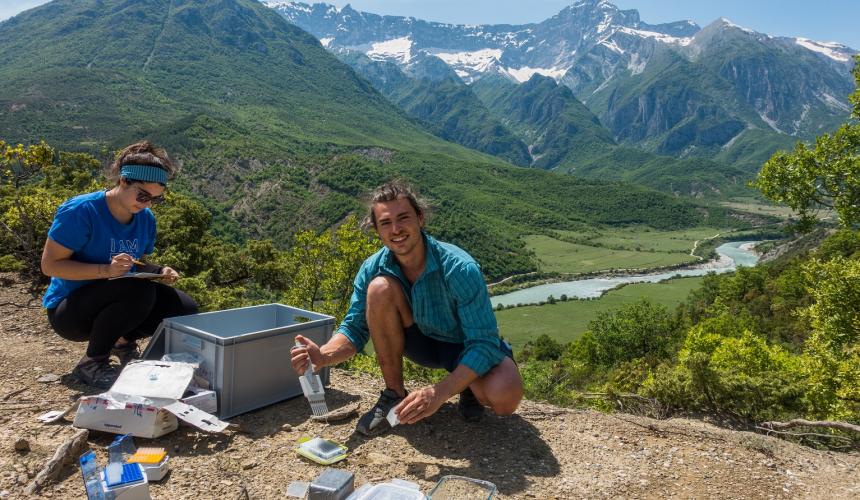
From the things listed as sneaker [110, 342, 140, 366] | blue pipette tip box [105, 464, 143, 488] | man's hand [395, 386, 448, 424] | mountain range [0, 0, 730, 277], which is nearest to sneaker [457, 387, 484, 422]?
man's hand [395, 386, 448, 424]

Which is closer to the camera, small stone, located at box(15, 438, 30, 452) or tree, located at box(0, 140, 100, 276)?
small stone, located at box(15, 438, 30, 452)

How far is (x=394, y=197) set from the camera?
297 cm

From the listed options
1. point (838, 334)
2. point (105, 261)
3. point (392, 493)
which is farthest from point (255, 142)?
point (392, 493)

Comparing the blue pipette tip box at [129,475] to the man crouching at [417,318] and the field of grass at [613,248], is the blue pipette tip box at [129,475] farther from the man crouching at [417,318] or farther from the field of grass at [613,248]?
the field of grass at [613,248]

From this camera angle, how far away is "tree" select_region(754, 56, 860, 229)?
307 inches

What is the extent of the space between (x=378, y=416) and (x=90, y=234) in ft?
7.31

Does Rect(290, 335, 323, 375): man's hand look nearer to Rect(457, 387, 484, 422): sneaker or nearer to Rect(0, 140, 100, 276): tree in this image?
Rect(457, 387, 484, 422): sneaker

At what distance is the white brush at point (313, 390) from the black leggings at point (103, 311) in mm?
1431

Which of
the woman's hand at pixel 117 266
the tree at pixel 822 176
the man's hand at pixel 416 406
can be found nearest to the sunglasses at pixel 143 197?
the woman's hand at pixel 117 266

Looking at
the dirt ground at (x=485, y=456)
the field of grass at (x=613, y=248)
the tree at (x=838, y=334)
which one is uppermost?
the dirt ground at (x=485, y=456)

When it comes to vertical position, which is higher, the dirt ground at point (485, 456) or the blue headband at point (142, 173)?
the blue headband at point (142, 173)

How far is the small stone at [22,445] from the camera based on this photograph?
2.66m

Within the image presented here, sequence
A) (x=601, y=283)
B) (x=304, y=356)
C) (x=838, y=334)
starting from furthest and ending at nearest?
(x=601, y=283) < (x=838, y=334) < (x=304, y=356)

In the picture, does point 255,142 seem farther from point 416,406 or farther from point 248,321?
point 416,406
